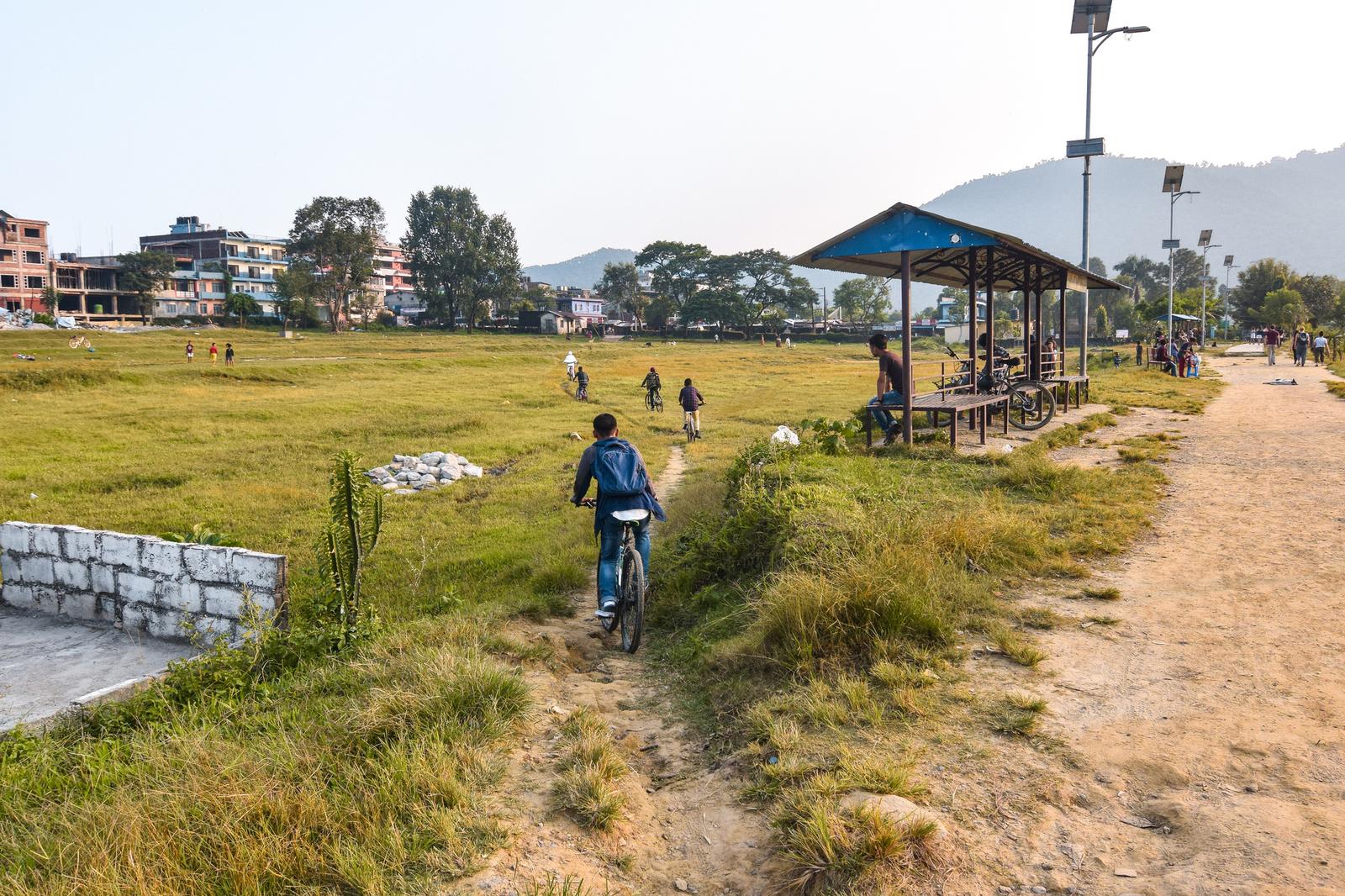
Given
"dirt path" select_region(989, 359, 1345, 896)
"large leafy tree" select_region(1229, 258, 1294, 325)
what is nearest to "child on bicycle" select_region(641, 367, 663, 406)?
"dirt path" select_region(989, 359, 1345, 896)

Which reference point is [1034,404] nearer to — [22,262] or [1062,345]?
[1062,345]

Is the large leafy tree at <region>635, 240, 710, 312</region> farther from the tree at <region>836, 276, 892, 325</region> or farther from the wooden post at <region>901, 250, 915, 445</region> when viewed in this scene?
the wooden post at <region>901, 250, 915, 445</region>

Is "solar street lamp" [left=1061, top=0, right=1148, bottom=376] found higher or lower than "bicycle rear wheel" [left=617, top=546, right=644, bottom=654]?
higher

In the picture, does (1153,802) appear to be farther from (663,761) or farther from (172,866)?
(172,866)

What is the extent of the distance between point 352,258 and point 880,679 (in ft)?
264

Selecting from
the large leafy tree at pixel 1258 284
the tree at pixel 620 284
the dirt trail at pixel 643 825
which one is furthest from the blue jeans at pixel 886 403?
the tree at pixel 620 284

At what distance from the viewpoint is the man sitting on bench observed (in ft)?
42.2

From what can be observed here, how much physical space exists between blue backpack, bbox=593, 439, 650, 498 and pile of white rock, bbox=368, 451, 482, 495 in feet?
27.0

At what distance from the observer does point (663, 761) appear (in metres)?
4.59

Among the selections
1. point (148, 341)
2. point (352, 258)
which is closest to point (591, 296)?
point (352, 258)

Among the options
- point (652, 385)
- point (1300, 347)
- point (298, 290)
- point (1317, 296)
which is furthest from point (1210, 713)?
point (1317, 296)

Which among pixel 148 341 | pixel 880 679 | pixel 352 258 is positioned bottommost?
pixel 880 679

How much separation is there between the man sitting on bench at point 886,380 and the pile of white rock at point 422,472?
7127 millimetres

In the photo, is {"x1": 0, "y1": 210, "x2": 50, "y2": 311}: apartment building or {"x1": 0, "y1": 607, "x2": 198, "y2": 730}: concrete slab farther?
{"x1": 0, "y1": 210, "x2": 50, "y2": 311}: apartment building
